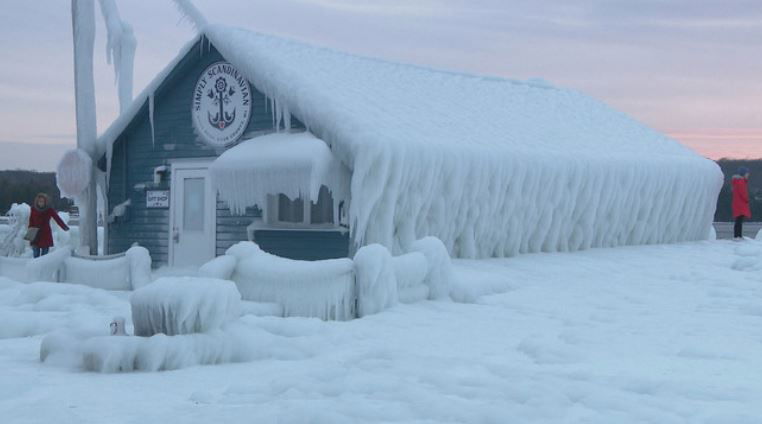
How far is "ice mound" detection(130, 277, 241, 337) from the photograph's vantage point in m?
6.78

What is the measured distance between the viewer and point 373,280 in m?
9.03

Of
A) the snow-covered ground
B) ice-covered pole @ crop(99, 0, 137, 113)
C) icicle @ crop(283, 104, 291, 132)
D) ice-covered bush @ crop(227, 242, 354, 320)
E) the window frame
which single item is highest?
ice-covered pole @ crop(99, 0, 137, 113)

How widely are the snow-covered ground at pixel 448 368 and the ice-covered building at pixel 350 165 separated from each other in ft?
9.27

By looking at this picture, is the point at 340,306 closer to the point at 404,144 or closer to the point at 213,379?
the point at 213,379

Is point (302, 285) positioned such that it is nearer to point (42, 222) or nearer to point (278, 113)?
point (278, 113)

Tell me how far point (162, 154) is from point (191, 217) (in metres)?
1.36

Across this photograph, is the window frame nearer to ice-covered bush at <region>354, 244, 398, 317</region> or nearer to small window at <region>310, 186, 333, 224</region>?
small window at <region>310, 186, 333, 224</region>

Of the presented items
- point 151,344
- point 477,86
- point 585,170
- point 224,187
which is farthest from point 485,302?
point 477,86

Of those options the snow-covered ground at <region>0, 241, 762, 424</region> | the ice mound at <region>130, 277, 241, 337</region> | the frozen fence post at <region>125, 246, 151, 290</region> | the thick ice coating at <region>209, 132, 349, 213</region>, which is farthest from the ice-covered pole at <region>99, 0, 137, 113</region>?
the ice mound at <region>130, 277, 241, 337</region>

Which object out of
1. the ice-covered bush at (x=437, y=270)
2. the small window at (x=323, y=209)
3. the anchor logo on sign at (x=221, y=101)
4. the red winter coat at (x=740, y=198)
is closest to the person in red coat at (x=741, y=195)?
the red winter coat at (x=740, y=198)

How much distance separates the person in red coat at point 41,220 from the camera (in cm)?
1530

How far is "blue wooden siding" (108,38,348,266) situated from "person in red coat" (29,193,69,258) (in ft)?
6.12

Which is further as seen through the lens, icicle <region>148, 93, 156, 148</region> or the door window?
icicle <region>148, 93, 156, 148</region>

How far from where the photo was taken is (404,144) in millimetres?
13086
